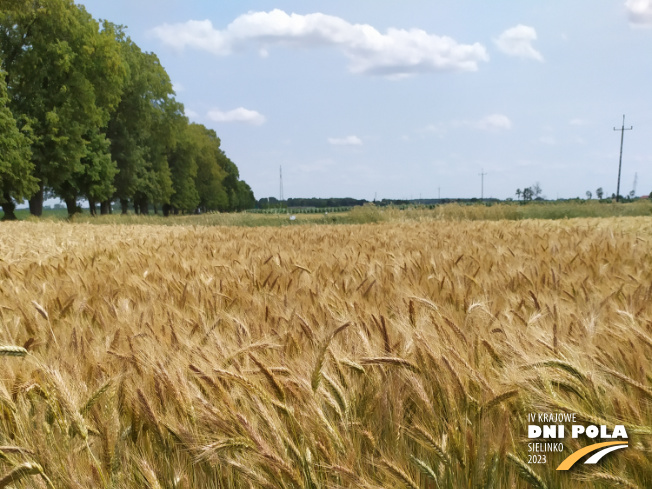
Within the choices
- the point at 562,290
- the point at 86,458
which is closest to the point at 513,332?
the point at 562,290

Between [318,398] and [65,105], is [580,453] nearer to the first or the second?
[318,398]

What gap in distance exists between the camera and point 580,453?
44.6 inches

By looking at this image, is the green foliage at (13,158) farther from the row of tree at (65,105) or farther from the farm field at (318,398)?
the farm field at (318,398)

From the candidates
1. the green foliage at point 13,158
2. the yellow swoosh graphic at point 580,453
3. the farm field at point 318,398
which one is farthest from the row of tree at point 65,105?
the yellow swoosh graphic at point 580,453

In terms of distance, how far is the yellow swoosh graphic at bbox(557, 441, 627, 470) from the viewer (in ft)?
3.66

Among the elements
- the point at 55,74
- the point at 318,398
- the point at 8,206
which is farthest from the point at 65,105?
the point at 318,398

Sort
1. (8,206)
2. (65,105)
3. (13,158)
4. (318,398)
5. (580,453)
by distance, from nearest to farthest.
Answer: (580,453) < (318,398) < (13,158) < (65,105) < (8,206)

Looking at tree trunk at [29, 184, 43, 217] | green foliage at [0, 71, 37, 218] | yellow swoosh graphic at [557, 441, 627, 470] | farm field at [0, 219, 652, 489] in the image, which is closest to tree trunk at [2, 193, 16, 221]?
green foliage at [0, 71, 37, 218]

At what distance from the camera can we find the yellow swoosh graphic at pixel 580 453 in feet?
3.66

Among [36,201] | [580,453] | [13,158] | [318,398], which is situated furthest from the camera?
[36,201]

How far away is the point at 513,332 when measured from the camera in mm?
1761

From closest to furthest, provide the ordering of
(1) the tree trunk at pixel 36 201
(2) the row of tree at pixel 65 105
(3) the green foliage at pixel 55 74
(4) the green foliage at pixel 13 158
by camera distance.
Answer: (4) the green foliage at pixel 13 158
(2) the row of tree at pixel 65 105
(3) the green foliage at pixel 55 74
(1) the tree trunk at pixel 36 201

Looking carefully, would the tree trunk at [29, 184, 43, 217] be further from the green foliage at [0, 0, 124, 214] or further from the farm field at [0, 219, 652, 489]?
the farm field at [0, 219, 652, 489]

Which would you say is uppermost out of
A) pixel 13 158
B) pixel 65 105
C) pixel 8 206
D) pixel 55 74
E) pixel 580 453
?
pixel 55 74
